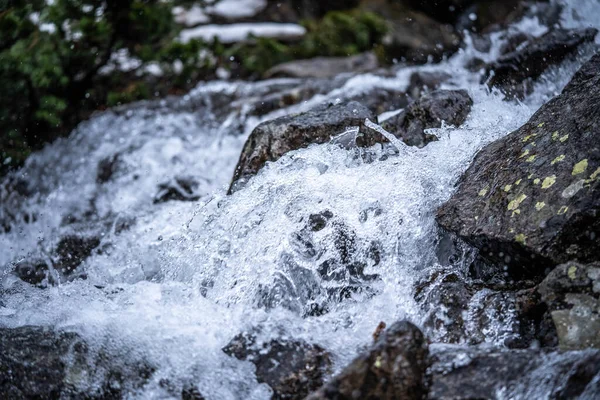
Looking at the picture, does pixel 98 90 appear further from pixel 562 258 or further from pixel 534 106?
pixel 562 258

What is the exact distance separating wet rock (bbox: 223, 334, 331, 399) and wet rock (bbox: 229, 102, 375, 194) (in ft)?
5.92

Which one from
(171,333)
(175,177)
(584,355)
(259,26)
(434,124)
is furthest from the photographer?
(259,26)

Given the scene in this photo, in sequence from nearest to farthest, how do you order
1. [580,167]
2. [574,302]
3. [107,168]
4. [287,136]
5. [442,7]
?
[574,302] → [580,167] → [287,136] → [107,168] → [442,7]

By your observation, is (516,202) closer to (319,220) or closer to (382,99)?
(319,220)

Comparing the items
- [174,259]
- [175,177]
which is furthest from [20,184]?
[174,259]

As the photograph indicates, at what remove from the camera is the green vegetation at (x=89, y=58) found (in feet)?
22.4

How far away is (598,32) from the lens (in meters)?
5.96

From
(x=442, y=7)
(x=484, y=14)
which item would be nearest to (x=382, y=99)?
(x=484, y=14)

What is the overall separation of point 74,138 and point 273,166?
206 inches

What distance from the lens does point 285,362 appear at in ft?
9.20

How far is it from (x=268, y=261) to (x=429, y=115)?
7.58 ft

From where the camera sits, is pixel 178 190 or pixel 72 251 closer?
pixel 72 251

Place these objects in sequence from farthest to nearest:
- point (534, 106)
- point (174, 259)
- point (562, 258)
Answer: point (534, 106), point (174, 259), point (562, 258)

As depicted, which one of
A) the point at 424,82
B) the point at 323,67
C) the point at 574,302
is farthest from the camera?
the point at 323,67
